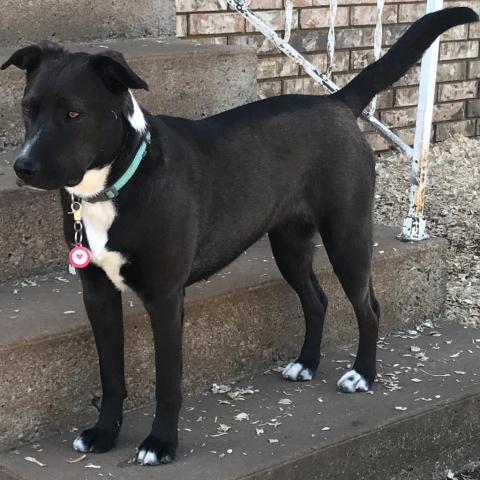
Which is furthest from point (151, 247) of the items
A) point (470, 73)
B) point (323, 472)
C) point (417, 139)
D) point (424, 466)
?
point (470, 73)

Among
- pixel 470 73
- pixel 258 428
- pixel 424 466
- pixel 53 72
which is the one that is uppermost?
pixel 53 72

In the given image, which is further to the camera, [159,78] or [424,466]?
[159,78]

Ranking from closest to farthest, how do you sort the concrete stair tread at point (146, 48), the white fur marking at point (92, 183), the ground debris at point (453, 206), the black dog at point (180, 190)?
the black dog at point (180, 190), the white fur marking at point (92, 183), the concrete stair tread at point (146, 48), the ground debris at point (453, 206)

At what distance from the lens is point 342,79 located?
638 centimetres

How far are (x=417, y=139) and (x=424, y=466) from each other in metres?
1.27

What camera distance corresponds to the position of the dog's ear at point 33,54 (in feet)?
9.14

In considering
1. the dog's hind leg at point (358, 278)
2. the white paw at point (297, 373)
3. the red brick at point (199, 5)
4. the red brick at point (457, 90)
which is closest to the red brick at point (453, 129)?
the red brick at point (457, 90)

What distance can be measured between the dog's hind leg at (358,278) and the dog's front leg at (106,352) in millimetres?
779

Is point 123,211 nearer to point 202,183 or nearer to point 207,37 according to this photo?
point 202,183

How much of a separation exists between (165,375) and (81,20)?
1.90 metres

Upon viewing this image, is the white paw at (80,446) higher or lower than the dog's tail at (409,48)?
lower

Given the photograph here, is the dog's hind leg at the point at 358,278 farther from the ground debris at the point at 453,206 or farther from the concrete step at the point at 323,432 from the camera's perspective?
the ground debris at the point at 453,206

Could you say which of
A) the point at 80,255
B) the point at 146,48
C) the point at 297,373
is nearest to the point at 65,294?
the point at 80,255

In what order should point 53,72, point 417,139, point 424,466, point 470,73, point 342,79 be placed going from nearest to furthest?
point 53,72 → point 424,466 → point 417,139 → point 342,79 → point 470,73
